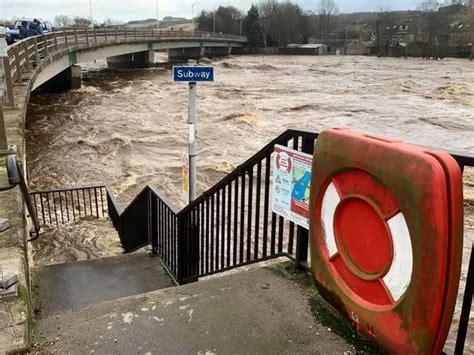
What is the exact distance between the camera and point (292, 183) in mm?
3355

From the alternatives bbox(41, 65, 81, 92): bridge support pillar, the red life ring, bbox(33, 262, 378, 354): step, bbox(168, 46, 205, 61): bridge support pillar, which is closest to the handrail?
the red life ring

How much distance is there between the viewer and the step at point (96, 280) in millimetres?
5297

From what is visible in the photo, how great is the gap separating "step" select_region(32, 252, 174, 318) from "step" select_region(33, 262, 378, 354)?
185cm

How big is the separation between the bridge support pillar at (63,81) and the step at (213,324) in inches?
1196

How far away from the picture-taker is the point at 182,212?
5.30 m

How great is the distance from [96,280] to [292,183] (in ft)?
12.1

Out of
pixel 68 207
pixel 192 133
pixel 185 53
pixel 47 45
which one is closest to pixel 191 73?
pixel 192 133

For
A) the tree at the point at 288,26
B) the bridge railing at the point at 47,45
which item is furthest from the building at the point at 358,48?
the bridge railing at the point at 47,45

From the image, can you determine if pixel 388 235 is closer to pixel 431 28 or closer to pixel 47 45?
pixel 47 45

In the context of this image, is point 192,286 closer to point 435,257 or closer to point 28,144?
point 435,257

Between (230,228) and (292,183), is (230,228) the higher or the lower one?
the lower one

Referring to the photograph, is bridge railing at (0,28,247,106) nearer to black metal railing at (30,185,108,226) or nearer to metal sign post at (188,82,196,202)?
black metal railing at (30,185,108,226)

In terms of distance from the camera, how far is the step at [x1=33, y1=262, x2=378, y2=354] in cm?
277

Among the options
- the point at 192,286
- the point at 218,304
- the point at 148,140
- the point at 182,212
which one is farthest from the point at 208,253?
the point at 148,140
